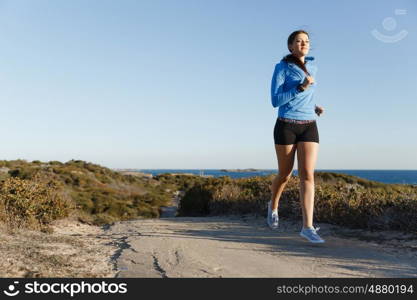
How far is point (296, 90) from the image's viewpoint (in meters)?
4.92

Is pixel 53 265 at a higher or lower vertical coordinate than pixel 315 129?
lower

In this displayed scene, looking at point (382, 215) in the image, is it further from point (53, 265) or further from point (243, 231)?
point (53, 265)

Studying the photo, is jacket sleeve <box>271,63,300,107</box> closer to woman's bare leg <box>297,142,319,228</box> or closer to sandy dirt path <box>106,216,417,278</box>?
woman's bare leg <box>297,142,319,228</box>

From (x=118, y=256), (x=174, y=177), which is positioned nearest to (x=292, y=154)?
(x=118, y=256)

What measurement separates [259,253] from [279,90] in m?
1.99

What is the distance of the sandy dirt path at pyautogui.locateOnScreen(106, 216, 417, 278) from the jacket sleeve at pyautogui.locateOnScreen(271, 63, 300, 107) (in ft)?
5.84

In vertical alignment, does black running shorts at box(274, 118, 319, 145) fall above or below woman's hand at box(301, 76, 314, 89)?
below

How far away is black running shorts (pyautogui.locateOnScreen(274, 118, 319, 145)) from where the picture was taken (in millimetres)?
5070

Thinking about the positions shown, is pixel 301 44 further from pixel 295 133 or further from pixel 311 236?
pixel 311 236

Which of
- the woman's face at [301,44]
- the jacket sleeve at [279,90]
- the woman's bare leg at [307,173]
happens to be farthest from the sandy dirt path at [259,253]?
the woman's face at [301,44]

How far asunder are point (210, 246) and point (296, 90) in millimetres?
2137

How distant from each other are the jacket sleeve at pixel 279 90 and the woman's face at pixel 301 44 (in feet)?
0.86

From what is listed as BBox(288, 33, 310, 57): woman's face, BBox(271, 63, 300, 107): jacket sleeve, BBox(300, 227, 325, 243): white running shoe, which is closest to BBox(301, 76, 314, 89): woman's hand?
BBox(271, 63, 300, 107): jacket sleeve

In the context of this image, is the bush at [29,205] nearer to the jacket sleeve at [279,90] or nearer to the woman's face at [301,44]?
the jacket sleeve at [279,90]
